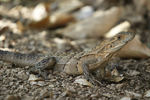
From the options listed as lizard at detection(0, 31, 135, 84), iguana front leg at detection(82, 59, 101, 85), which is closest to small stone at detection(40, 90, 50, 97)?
lizard at detection(0, 31, 135, 84)

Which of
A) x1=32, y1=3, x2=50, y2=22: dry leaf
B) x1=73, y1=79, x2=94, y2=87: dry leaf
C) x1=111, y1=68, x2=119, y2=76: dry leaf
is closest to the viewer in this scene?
x1=73, y1=79, x2=94, y2=87: dry leaf

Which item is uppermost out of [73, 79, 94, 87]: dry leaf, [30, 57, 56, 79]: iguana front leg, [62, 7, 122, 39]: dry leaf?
[62, 7, 122, 39]: dry leaf

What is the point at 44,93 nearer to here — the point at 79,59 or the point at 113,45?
the point at 79,59

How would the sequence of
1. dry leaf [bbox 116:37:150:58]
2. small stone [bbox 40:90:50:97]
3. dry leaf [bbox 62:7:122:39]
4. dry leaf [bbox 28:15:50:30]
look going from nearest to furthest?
small stone [bbox 40:90:50:97]
dry leaf [bbox 116:37:150:58]
dry leaf [bbox 62:7:122:39]
dry leaf [bbox 28:15:50:30]

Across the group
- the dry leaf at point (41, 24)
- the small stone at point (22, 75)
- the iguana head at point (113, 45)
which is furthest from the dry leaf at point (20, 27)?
the iguana head at point (113, 45)

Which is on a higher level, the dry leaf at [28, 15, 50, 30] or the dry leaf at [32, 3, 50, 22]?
the dry leaf at [32, 3, 50, 22]

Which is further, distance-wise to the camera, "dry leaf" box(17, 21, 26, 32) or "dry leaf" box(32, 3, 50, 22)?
"dry leaf" box(32, 3, 50, 22)

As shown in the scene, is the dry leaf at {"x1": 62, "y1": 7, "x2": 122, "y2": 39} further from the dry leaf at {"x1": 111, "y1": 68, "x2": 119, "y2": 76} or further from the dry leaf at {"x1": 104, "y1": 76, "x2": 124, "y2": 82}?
the dry leaf at {"x1": 104, "y1": 76, "x2": 124, "y2": 82}

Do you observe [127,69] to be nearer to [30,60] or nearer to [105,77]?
[105,77]
